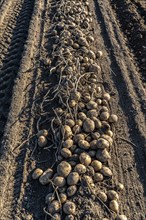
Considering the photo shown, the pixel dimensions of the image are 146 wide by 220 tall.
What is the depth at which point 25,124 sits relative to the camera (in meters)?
4.18

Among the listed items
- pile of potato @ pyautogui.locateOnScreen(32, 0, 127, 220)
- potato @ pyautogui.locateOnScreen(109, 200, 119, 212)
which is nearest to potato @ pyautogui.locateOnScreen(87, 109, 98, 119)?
pile of potato @ pyautogui.locateOnScreen(32, 0, 127, 220)

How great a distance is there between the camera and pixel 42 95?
15.1 ft

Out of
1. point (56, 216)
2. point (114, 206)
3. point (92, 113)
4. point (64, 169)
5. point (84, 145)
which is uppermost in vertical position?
point (92, 113)

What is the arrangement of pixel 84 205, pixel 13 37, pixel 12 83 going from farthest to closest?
pixel 13 37 < pixel 12 83 < pixel 84 205

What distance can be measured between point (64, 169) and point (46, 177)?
25cm

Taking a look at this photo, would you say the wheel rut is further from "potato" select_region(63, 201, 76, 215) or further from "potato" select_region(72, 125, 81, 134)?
"potato" select_region(63, 201, 76, 215)

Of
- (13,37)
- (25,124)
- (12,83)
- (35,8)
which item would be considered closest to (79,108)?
(25,124)

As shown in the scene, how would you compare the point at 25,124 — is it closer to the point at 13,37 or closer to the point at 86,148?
the point at 86,148

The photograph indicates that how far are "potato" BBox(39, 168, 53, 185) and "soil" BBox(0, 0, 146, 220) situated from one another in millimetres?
82

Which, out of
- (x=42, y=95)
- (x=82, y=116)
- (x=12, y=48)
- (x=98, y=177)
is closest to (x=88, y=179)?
(x=98, y=177)

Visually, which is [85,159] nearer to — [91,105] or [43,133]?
[43,133]

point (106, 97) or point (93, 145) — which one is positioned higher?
point (106, 97)

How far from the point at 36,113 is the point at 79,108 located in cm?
66

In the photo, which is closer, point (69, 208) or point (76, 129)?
point (69, 208)
